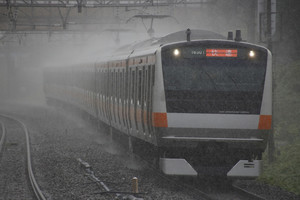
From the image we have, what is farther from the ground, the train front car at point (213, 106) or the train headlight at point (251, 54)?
the train headlight at point (251, 54)

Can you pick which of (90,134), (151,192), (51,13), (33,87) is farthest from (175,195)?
(33,87)

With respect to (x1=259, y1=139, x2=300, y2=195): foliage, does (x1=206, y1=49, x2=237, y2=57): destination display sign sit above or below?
above

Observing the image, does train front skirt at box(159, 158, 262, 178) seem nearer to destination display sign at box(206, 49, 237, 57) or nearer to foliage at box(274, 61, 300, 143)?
destination display sign at box(206, 49, 237, 57)

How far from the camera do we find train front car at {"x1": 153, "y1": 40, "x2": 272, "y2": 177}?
1068 cm

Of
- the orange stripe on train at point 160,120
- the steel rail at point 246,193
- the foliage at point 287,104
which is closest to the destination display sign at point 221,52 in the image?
the orange stripe on train at point 160,120

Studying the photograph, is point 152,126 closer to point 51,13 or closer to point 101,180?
point 101,180

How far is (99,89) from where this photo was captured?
21.1m

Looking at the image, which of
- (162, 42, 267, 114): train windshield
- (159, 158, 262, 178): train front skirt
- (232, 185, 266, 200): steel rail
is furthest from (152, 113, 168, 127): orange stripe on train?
(232, 185, 266, 200): steel rail

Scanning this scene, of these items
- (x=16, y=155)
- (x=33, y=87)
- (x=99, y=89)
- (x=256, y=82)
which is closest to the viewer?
(x=256, y=82)

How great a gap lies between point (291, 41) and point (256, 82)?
15.6m

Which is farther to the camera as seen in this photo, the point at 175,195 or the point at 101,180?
the point at 101,180

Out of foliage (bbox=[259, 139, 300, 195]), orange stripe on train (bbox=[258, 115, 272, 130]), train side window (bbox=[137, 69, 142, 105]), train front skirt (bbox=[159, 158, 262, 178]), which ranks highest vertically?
train side window (bbox=[137, 69, 142, 105])

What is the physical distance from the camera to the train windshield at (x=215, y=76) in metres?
10.7

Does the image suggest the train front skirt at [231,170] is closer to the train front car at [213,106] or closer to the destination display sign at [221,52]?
the train front car at [213,106]
